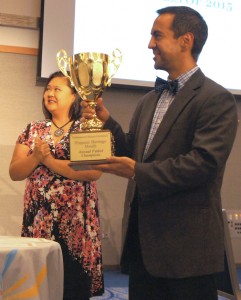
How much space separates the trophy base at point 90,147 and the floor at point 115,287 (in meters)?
1.84

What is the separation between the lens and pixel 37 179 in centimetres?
237

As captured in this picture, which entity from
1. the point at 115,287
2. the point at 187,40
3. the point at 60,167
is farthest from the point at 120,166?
the point at 115,287

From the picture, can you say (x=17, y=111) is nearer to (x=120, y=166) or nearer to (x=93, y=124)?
(x=93, y=124)

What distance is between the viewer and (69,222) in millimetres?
2311

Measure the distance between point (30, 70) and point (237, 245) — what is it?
2311 millimetres

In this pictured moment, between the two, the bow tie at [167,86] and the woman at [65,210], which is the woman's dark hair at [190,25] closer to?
the bow tie at [167,86]

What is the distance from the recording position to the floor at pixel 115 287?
3271 millimetres

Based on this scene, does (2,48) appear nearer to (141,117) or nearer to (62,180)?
(62,180)

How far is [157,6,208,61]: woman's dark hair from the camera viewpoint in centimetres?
Result: 170

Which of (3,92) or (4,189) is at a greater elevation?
(3,92)

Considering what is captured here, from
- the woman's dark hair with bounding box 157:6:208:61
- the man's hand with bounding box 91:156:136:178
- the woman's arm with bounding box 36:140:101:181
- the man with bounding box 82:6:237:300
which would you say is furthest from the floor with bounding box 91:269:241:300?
the woman's dark hair with bounding box 157:6:208:61

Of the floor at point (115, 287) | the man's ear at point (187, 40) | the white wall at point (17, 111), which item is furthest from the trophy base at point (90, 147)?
the white wall at point (17, 111)

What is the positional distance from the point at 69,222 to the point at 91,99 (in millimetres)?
703

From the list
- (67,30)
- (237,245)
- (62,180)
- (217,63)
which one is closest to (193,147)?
(62,180)
